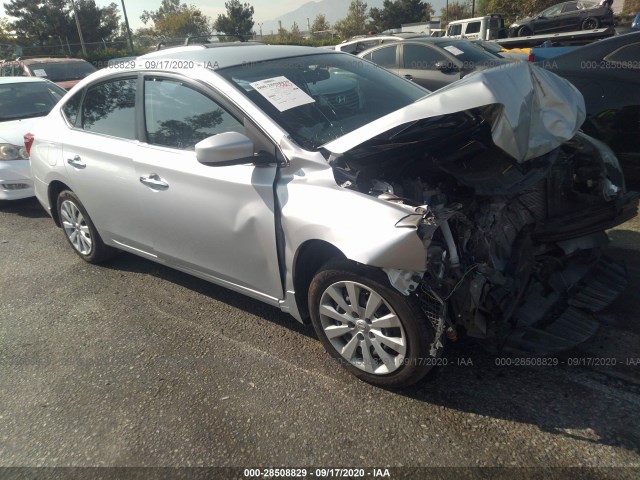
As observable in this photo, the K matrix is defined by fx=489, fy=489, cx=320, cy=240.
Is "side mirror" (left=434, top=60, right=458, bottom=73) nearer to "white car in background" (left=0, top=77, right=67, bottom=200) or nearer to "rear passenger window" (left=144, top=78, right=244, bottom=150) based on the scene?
"rear passenger window" (left=144, top=78, right=244, bottom=150)

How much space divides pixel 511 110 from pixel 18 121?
6763 mm

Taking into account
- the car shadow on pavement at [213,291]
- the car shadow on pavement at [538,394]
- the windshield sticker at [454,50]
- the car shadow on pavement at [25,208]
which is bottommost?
the car shadow on pavement at [538,394]

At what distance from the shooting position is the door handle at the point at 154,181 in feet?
10.4

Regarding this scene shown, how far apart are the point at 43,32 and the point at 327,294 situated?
5314cm

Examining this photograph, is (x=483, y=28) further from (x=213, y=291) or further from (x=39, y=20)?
(x=39, y=20)

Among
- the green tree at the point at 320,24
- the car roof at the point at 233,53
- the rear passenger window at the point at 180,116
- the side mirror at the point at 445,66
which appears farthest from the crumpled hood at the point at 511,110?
the green tree at the point at 320,24

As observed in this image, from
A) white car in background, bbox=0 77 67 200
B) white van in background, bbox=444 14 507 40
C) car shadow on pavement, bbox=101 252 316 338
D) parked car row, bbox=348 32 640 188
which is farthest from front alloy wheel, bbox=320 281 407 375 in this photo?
white van in background, bbox=444 14 507 40

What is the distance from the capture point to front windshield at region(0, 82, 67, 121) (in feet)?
22.8

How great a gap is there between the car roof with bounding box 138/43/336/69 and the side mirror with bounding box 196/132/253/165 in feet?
2.31

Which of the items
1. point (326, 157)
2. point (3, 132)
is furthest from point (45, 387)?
point (3, 132)

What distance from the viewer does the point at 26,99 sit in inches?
286

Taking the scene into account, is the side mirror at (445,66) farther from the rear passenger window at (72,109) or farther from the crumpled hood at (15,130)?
the crumpled hood at (15,130)

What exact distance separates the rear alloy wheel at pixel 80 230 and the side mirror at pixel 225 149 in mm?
1989

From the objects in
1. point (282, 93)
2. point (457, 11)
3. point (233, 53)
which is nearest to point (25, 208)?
point (233, 53)
